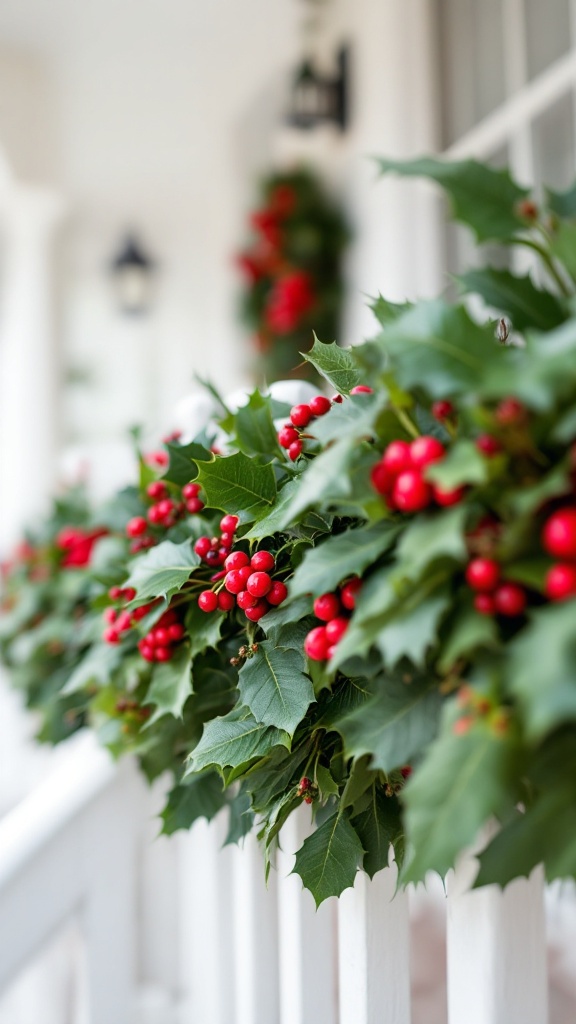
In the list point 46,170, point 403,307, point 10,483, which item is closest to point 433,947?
point 403,307

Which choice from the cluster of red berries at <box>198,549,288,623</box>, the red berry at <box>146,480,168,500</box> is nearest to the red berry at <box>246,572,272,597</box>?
the cluster of red berries at <box>198,549,288,623</box>

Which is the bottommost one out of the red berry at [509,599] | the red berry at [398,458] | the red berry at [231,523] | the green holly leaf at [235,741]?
the green holly leaf at [235,741]

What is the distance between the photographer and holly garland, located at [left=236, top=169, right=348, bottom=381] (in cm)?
254

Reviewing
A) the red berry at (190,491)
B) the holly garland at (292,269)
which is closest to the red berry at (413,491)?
the red berry at (190,491)

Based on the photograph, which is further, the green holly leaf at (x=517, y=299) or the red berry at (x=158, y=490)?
the red berry at (x=158, y=490)

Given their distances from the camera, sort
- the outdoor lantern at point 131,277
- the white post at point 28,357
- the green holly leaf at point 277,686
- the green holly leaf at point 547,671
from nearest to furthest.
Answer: the green holly leaf at point 547,671 → the green holly leaf at point 277,686 → the white post at point 28,357 → the outdoor lantern at point 131,277

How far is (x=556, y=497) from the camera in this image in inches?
15.0

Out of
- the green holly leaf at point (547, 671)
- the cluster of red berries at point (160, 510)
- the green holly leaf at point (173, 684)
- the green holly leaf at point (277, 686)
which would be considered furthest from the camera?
the cluster of red berries at point (160, 510)

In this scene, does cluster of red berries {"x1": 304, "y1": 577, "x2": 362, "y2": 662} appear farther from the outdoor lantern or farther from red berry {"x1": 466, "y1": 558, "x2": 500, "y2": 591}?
the outdoor lantern

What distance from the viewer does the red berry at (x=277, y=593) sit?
1.98 ft

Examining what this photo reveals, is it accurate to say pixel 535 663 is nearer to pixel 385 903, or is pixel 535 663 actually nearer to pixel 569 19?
pixel 385 903

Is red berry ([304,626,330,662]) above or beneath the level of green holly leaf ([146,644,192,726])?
above

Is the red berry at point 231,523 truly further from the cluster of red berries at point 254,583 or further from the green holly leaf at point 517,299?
the green holly leaf at point 517,299

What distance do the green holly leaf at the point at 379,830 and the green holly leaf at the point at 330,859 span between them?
1 centimetres
